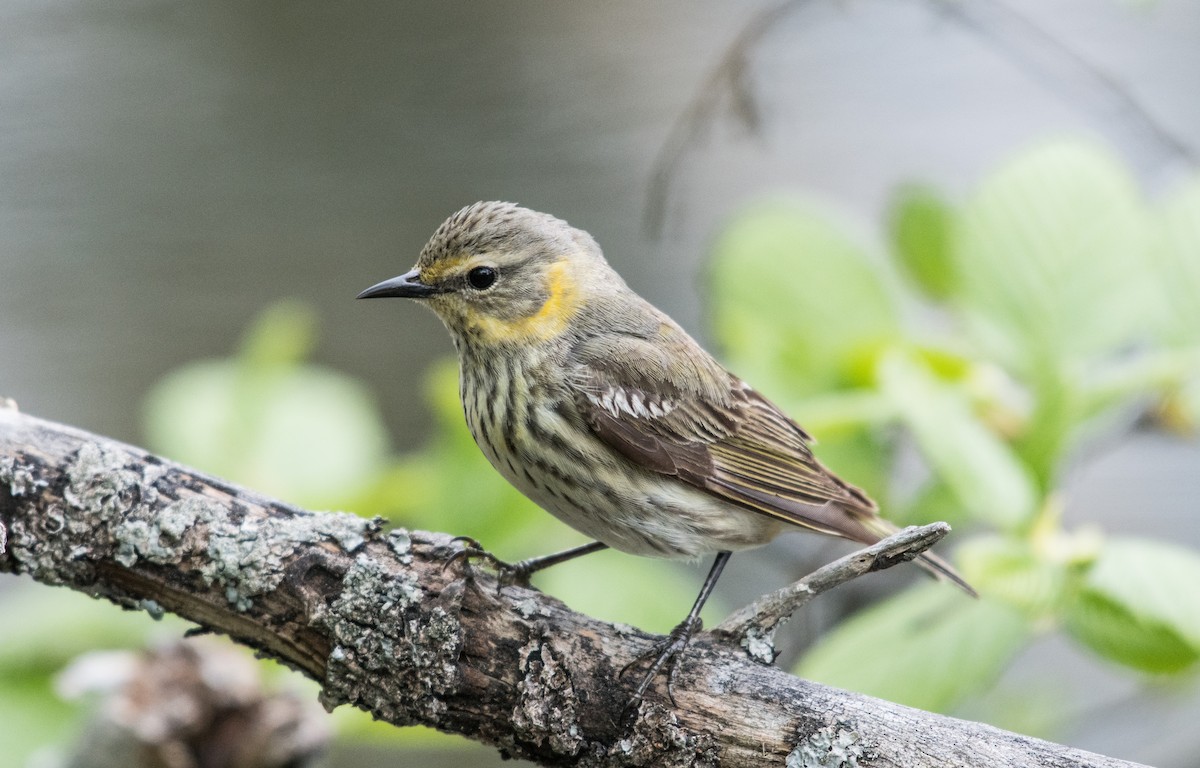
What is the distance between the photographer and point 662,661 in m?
2.59

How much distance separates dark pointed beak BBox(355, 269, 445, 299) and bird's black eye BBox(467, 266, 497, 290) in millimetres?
87

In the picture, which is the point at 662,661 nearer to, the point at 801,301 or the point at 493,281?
the point at 493,281

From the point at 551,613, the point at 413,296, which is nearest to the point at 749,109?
the point at 413,296

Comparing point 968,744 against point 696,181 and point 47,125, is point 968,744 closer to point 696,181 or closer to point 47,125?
point 696,181

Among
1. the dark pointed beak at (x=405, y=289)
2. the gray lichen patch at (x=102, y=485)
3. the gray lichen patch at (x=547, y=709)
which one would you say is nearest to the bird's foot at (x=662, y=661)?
the gray lichen patch at (x=547, y=709)

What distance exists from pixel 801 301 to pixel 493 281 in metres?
0.97

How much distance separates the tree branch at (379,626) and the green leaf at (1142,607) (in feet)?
2.02

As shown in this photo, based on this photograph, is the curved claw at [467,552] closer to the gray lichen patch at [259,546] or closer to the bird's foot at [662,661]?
the gray lichen patch at [259,546]

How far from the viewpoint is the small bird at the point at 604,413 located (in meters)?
3.17

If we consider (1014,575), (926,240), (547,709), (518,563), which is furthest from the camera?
(926,240)

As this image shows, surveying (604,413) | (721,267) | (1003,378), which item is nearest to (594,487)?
(604,413)

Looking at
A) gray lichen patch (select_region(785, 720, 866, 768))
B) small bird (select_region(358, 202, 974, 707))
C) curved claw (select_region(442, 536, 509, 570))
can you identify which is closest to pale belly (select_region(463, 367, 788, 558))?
small bird (select_region(358, 202, 974, 707))

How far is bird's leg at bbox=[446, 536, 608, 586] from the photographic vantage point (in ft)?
8.86

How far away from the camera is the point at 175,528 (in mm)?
2568
